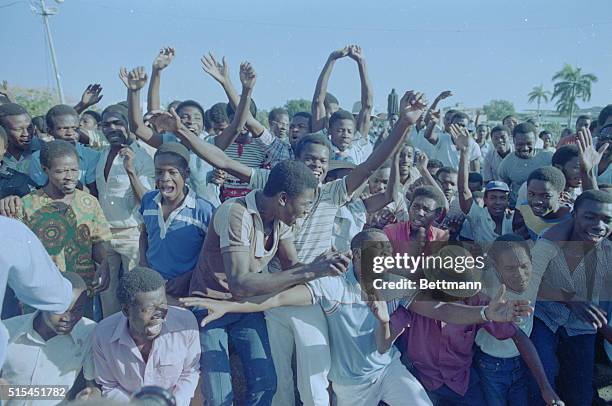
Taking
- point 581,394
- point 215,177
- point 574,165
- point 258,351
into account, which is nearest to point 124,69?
point 215,177

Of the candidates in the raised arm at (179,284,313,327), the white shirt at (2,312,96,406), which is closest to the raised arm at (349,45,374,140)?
the raised arm at (179,284,313,327)

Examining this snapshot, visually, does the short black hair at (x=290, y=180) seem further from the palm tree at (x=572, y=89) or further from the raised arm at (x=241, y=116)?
the palm tree at (x=572, y=89)

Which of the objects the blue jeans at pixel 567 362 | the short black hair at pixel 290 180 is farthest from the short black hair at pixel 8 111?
the blue jeans at pixel 567 362

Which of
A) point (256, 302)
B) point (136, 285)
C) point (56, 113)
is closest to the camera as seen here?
point (136, 285)

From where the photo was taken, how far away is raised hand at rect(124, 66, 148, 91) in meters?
3.32

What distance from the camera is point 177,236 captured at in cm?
262

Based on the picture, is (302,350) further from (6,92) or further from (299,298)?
(6,92)

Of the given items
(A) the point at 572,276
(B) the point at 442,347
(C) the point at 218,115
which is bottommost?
(B) the point at 442,347

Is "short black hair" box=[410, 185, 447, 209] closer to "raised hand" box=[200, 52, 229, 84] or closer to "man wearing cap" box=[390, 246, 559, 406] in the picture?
"man wearing cap" box=[390, 246, 559, 406]

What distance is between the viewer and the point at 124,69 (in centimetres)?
340

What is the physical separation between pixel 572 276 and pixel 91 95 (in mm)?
3983

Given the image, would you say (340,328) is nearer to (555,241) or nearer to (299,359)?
(299,359)

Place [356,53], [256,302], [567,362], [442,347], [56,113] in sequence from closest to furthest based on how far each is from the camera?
[256,302], [442,347], [567,362], [56,113], [356,53]

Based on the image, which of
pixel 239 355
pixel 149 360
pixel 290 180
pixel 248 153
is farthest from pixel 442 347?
pixel 248 153
